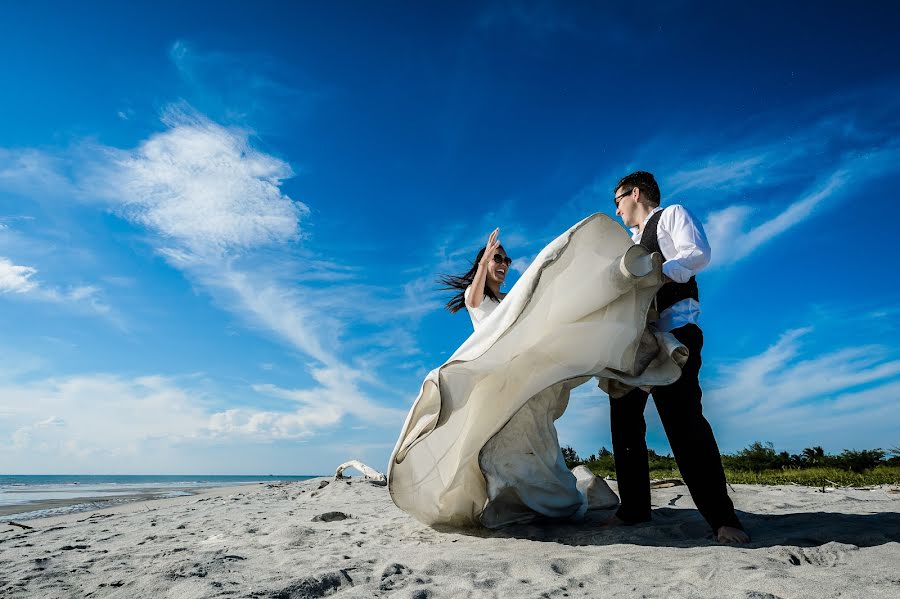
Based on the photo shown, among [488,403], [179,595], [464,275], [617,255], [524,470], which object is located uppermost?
[464,275]

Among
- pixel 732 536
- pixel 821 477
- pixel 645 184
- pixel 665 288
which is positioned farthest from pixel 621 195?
pixel 821 477

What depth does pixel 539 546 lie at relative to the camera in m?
3.11

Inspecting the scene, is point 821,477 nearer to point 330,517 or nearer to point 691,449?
point 691,449

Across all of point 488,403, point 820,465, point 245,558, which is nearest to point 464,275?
point 488,403

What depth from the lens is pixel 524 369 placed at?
3.39 metres

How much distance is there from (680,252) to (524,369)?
4.16 ft

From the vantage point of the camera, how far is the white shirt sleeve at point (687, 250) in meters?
3.13

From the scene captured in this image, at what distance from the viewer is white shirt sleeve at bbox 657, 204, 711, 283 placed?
313 cm

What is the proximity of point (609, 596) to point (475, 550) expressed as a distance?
1125 millimetres

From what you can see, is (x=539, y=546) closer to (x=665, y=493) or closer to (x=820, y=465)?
(x=665, y=493)

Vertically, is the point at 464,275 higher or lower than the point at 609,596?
higher

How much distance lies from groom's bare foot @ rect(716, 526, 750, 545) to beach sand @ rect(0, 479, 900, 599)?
0.07 metres

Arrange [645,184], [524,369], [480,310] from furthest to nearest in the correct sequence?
[480,310] → [645,184] → [524,369]

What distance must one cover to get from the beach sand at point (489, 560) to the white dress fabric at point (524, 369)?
30 cm
